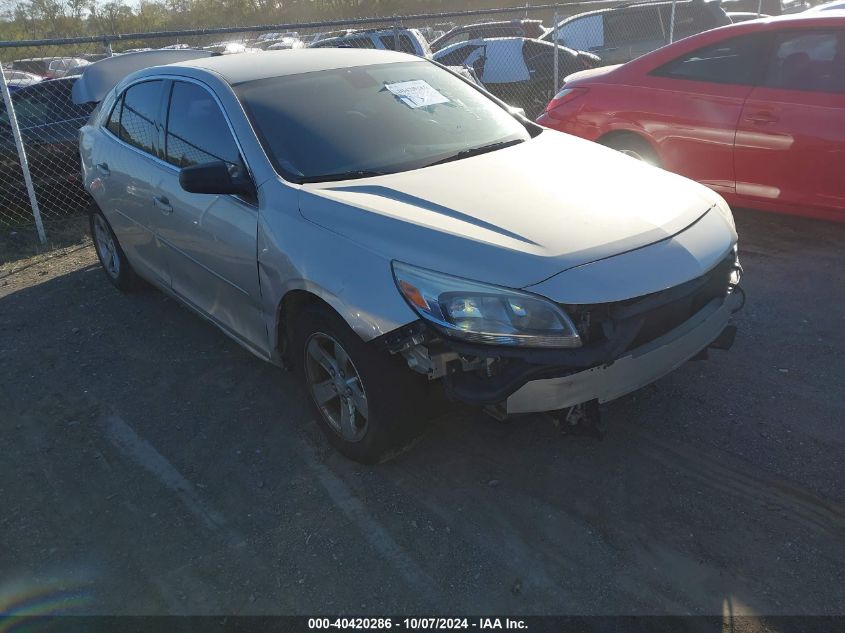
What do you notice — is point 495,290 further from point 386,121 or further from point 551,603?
point 386,121

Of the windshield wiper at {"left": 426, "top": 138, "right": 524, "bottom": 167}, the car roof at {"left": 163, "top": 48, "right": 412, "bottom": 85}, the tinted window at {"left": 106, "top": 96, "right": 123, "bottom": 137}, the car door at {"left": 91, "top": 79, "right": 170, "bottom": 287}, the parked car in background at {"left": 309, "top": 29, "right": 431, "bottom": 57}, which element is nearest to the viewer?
the windshield wiper at {"left": 426, "top": 138, "right": 524, "bottom": 167}

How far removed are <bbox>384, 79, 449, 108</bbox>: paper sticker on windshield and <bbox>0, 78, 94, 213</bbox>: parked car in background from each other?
470 centimetres

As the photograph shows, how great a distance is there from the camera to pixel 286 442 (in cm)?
367

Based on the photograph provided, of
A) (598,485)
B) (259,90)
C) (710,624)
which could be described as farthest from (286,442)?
(710,624)

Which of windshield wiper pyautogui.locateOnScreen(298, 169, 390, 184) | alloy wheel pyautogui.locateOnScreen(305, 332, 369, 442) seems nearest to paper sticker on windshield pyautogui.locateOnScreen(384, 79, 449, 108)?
windshield wiper pyautogui.locateOnScreen(298, 169, 390, 184)

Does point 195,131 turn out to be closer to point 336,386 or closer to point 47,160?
point 336,386

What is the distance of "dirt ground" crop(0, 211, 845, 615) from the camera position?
2.69m

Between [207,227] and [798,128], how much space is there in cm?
403

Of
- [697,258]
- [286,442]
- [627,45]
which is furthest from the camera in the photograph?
[627,45]

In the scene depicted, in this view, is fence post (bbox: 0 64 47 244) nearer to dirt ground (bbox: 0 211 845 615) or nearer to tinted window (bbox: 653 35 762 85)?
dirt ground (bbox: 0 211 845 615)

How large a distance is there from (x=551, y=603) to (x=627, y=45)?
13.1 metres

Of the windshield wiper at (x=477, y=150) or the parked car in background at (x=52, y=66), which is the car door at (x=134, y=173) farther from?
the parked car in background at (x=52, y=66)

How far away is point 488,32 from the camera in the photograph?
16.2m

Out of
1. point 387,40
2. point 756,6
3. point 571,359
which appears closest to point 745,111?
point 571,359
